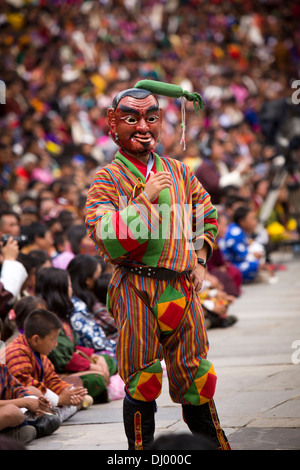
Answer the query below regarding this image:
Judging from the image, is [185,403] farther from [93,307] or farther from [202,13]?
[202,13]

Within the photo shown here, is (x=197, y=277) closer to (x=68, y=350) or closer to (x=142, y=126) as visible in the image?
(x=142, y=126)

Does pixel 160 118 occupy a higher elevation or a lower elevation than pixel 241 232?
higher

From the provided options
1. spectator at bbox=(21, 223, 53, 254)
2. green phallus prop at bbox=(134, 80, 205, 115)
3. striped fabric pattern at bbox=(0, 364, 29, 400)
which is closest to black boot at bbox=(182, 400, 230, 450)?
striped fabric pattern at bbox=(0, 364, 29, 400)

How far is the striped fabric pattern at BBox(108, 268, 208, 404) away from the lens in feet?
10.7

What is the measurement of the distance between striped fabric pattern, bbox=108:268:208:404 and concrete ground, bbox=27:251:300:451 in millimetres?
514

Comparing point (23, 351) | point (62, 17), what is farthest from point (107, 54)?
point (23, 351)

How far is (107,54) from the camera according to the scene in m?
17.6

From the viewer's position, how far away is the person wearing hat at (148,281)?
3.21 meters

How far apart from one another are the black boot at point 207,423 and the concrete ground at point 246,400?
0.26 metres

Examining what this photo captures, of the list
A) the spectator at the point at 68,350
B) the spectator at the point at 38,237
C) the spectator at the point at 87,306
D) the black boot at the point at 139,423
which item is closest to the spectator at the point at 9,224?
the spectator at the point at 38,237

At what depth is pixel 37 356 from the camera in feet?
14.8

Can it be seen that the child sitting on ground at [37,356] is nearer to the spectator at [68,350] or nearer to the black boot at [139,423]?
the spectator at [68,350]

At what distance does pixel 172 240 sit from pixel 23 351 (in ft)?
4.77

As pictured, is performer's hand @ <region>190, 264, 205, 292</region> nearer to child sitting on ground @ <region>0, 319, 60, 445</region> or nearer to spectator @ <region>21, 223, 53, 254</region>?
child sitting on ground @ <region>0, 319, 60, 445</region>
